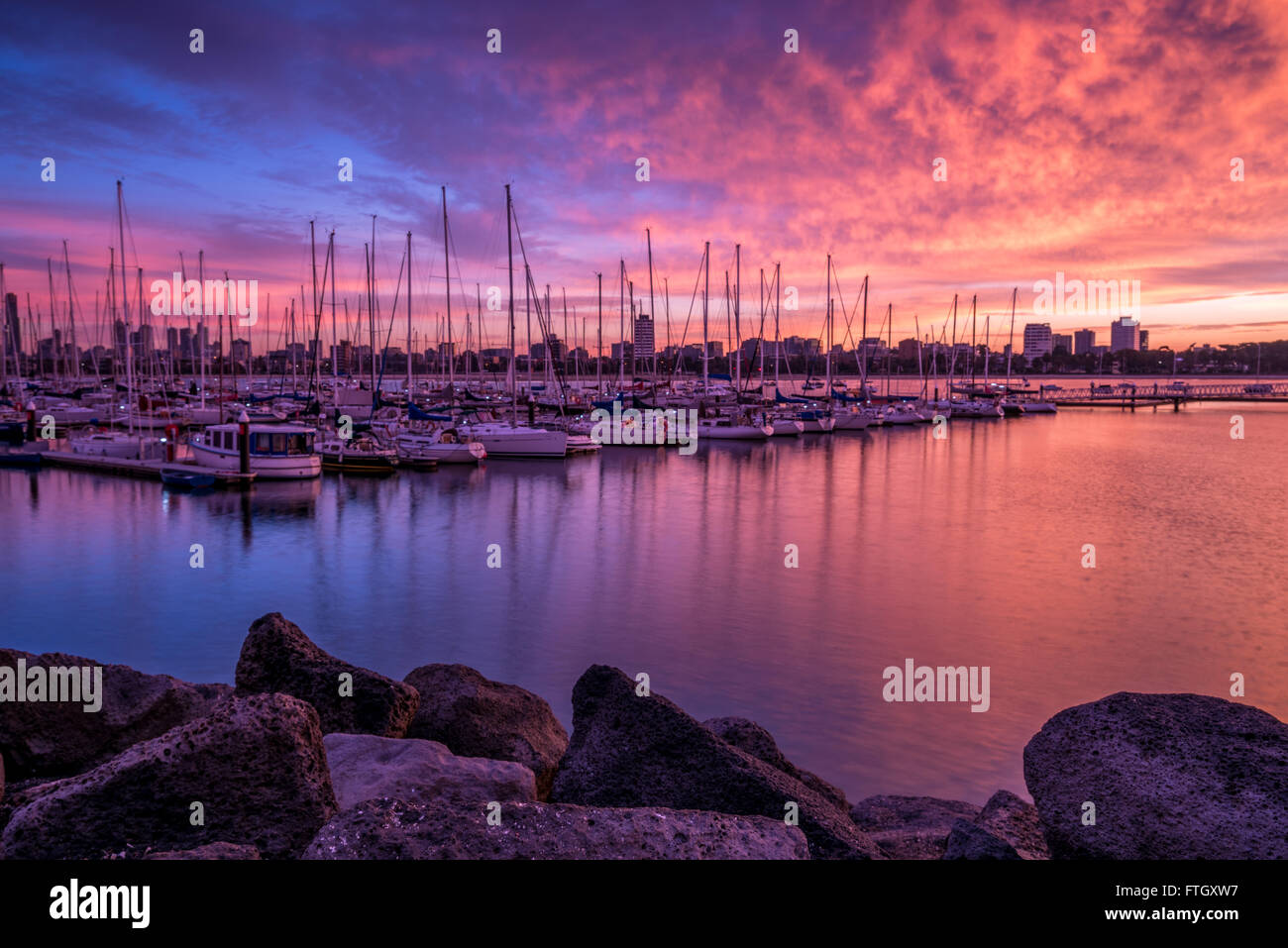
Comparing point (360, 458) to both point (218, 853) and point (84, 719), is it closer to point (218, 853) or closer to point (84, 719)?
point (84, 719)

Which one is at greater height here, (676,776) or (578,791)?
(676,776)

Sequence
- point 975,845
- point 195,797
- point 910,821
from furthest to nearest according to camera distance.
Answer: point 910,821
point 975,845
point 195,797

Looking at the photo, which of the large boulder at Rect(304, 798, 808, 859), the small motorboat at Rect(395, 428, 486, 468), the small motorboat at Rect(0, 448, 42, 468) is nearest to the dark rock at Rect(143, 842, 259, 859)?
the large boulder at Rect(304, 798, 808, 859)

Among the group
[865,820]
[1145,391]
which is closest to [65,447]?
[865,820]

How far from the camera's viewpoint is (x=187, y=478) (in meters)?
34.0

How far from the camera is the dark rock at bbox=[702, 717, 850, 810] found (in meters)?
8.72

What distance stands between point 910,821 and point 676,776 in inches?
112

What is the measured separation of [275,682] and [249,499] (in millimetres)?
26658

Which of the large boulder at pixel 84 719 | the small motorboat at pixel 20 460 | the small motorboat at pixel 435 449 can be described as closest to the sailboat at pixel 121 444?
the small motorboat at pixel 20 460

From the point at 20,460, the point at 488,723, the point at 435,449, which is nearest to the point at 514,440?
the point at 435,449

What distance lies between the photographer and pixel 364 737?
7.46 metres

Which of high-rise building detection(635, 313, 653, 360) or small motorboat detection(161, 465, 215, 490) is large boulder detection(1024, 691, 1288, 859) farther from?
high-rise building detection(635, 313, 653, 360)

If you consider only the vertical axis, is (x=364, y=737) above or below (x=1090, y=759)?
below
